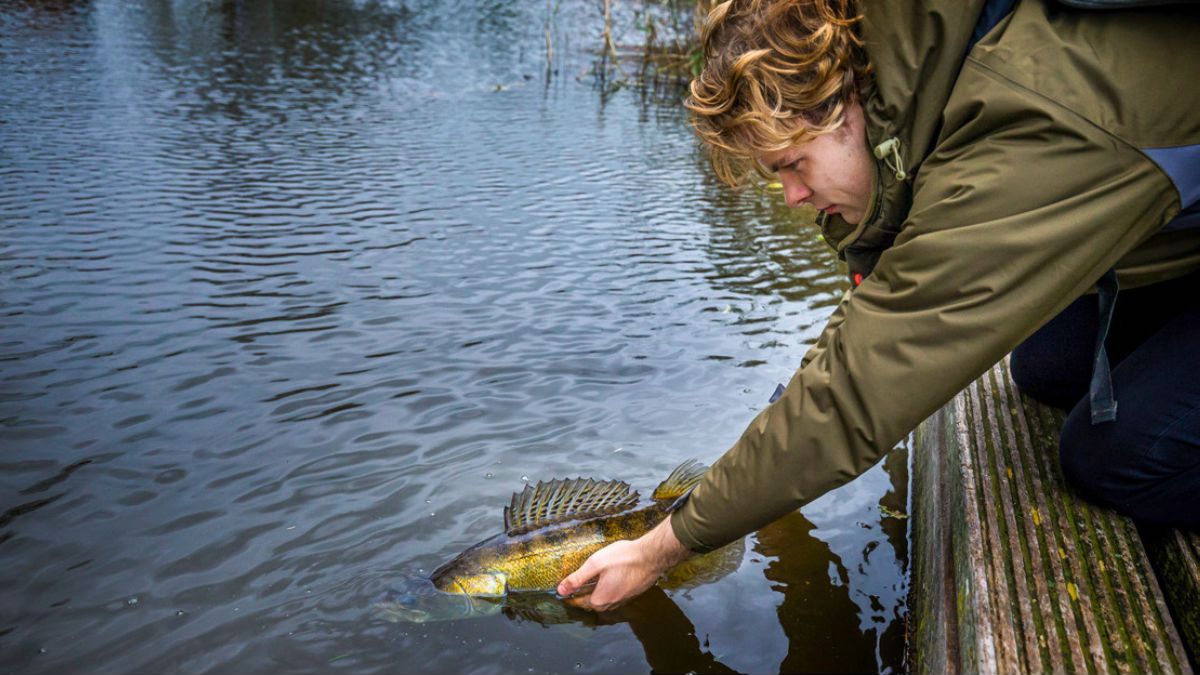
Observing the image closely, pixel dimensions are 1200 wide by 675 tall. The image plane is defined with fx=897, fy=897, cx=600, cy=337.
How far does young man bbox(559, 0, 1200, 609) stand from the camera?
2.00m

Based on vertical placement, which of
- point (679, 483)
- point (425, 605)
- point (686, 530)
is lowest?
point (425, 605)

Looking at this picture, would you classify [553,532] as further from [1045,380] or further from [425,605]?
[1045,380]

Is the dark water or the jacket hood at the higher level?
the jacket hood

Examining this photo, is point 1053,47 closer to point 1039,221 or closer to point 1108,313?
point 1039,221

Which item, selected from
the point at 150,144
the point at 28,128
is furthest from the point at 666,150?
the point at 28,128

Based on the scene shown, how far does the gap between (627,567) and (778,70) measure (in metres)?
1.66

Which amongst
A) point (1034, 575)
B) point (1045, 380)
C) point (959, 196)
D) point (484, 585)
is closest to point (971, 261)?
point (959, 196)

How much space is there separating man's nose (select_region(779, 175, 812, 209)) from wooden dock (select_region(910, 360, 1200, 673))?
1180 millimetres

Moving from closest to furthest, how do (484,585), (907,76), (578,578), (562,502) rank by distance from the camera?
(907,76) → (578,578) → (484,585) → (562,502)

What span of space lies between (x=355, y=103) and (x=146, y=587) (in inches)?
430

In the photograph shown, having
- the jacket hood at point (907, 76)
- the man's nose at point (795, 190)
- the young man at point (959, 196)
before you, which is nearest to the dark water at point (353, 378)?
the young man at point (959, 196)

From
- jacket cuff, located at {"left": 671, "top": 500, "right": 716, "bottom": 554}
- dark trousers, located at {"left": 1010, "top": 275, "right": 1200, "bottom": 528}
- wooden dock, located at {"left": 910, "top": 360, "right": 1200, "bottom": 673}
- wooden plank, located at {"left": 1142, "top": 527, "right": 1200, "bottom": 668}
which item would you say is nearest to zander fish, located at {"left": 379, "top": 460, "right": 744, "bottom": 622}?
jacket cuff, located at {"left": 671, "top": 500, "right": 716, "bottom": 554}

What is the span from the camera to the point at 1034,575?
2605 millimetres

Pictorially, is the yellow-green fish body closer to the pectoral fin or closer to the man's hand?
the pectoral fin
